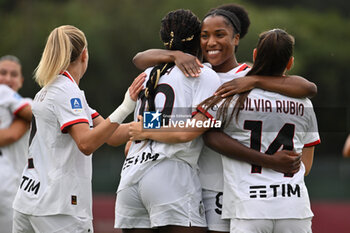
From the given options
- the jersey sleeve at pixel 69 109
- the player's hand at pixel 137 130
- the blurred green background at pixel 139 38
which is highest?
the jersey sleeve at pixel 69 109

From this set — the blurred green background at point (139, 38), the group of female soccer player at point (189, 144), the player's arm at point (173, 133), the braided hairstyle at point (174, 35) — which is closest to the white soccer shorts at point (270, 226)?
the group of female soccer player at point (189, 144)

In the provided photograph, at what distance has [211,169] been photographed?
4.37 meters

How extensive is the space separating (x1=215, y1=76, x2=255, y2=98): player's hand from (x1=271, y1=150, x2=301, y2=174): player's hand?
19.2 inches

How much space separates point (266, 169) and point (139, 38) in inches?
987

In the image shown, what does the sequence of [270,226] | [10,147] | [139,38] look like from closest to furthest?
[270,226] < [10,147] < [139,38]

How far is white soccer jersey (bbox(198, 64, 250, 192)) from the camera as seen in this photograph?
4.32m

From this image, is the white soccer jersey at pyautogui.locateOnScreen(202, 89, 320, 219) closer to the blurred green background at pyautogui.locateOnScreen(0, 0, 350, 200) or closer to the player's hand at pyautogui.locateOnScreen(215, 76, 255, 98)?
the player's hand at pyautogui.locateOnScreen(215, 76, 255, 98)

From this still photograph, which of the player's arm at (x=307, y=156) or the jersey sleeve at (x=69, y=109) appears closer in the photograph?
the jersey sleeve at (x=69, y=109)

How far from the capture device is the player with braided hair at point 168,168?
411 cm

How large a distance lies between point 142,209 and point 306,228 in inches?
43.6

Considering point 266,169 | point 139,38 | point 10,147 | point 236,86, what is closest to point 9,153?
point 10,147

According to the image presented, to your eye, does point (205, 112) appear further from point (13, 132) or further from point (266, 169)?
point (13, 132)

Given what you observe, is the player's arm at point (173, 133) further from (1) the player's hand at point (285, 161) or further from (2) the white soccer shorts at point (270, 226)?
(2) the white soccer shorts at point (270, 226)

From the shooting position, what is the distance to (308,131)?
4320mm
